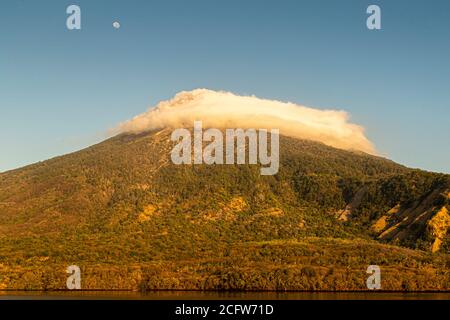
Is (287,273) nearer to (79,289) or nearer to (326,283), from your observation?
(326,283)

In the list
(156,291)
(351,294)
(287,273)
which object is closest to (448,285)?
(351,294)
